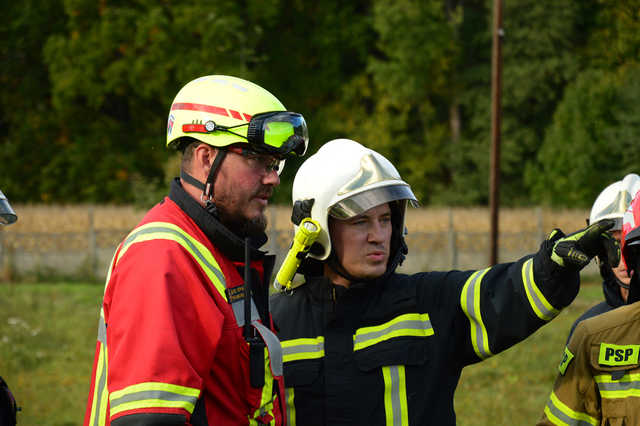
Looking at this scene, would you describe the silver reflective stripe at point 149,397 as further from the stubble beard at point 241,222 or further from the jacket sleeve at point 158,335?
the stubble beard at point 241,222

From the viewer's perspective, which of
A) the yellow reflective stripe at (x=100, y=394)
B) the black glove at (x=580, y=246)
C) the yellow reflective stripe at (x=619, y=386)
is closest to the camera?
the yellow reflective stripe at (x=100, y=394)

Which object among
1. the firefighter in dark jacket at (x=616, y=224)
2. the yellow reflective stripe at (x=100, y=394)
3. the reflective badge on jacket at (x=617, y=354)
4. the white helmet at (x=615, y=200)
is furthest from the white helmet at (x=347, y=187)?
the white helmet at (x=615, y=200)

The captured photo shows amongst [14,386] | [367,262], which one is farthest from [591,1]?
[367,262]

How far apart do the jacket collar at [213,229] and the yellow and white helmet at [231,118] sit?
0.69ft

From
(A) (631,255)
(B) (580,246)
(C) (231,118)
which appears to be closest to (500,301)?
(B) (580,246)

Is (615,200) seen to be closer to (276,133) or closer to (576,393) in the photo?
(576,393)

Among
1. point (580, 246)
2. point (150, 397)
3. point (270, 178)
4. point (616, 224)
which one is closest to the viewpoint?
point (150, 397)

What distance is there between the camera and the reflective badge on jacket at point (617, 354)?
288cm

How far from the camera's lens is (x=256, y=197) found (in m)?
2.69

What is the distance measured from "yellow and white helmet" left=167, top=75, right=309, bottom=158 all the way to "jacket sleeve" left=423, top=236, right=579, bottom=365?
2.61 ft

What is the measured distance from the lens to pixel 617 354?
2.91 meters

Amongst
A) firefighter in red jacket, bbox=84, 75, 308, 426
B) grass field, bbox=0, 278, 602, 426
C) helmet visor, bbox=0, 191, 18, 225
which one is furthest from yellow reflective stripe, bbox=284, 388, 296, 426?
grass field, bbox=0, 278, 602, 426

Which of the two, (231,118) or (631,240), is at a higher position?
(231,118)

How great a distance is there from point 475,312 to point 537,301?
26 centimetres
